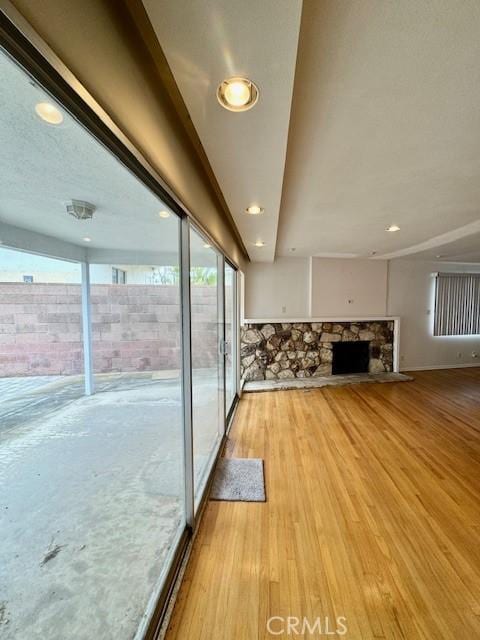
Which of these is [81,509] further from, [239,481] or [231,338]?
[231,338]

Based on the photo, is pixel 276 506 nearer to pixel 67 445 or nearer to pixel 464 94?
pixel 67 445

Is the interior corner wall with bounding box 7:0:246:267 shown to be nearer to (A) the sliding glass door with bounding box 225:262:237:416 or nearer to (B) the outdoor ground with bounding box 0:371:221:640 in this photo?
(B) the outdoor ground with bounding box 0:371:221:640

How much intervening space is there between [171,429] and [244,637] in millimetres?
1740

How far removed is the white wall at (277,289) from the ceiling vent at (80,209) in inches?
132

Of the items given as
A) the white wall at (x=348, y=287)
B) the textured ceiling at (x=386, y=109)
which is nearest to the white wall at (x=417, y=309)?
the white wall at (x=348, y=287)

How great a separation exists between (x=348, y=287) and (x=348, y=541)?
15.4 feet

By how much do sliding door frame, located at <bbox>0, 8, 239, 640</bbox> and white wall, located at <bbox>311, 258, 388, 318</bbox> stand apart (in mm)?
3829

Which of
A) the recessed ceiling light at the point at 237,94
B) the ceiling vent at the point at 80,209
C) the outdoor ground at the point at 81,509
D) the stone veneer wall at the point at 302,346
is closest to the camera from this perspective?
the recessed ceiling light at the point at 237,94

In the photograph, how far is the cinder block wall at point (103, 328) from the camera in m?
1.46

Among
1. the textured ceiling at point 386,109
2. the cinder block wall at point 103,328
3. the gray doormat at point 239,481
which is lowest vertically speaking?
the gray doormat at point 239,481

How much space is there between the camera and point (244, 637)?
1172 millimetres

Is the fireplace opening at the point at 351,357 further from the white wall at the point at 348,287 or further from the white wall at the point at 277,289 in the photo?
the white wall at the point at 277,289

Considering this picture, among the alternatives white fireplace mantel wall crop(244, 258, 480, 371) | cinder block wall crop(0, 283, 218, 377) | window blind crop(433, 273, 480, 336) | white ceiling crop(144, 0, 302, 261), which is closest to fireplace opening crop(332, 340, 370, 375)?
white fireplace mantel wall crop(244, 258, 480, 371)

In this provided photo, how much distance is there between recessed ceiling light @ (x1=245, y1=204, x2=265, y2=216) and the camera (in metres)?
2.14
